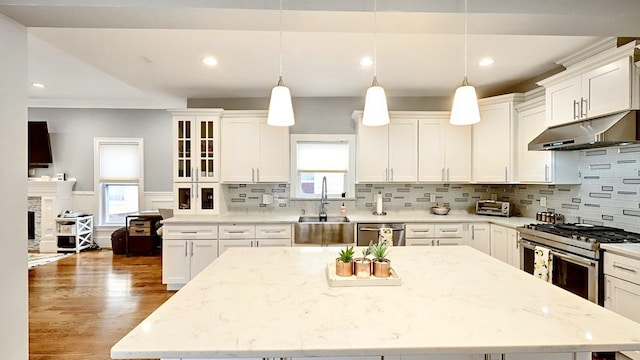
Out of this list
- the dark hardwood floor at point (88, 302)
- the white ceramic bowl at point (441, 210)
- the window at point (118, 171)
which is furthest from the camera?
the window at point (118, 171)

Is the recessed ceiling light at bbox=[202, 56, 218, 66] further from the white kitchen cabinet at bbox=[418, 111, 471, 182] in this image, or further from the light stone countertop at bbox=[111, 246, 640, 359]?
the white kitchen cabinet at bbox=[418, 111, 471, 182]

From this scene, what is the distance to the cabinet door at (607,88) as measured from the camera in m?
2.38

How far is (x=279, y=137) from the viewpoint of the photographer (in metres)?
4.24

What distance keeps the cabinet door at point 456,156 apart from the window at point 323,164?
4.07ft

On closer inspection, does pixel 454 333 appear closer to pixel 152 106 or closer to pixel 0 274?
pixel 0 274

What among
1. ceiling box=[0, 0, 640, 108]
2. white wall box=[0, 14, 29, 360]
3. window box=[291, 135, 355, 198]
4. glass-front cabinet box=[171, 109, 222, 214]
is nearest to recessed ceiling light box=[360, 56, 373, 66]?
ceiling box=[0, 0, 640, 108]

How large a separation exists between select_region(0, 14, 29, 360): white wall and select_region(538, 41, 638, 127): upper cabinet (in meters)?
4.05

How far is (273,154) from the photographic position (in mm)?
4246

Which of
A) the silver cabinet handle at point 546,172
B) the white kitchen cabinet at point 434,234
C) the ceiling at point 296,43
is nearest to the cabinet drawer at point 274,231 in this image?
the white kitchen cabinet at point 434,234

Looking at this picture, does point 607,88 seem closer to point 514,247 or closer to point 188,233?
point 514,247

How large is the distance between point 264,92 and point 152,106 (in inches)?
115

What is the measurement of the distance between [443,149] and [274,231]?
2.43 metres

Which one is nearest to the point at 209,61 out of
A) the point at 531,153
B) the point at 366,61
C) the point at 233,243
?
the point at 366,61

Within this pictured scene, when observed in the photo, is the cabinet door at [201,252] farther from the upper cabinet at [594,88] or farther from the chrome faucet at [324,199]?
the upper cabinet at [594,88]
